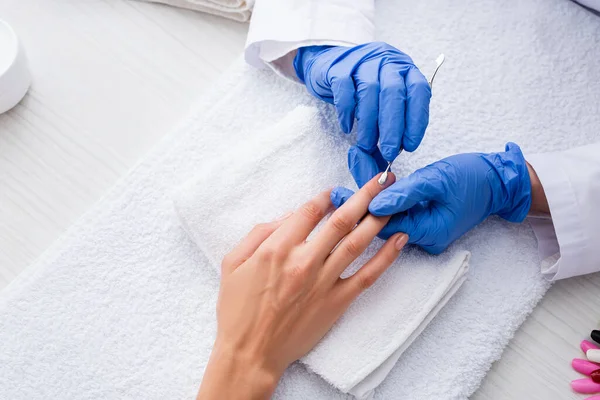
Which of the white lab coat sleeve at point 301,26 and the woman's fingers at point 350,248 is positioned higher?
the white lab coat sleeve at point 301,26

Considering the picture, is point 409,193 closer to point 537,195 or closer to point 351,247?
point 351,247

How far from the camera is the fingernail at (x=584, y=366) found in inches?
37.7

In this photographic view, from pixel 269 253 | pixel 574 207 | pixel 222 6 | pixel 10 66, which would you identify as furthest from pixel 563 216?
pixel 10 66

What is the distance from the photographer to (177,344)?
0.92 m

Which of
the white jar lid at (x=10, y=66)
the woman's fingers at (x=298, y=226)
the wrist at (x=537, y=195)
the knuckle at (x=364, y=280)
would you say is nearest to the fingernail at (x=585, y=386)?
the wrist at (x=537, y=195)

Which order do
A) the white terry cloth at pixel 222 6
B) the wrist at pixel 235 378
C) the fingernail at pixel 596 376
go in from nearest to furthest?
1. the wrist at pixel 235 378
2. the fingernail at pixel 596 376
3. the white terry cloth at pixel 222 6

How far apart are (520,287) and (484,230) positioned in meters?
0.10

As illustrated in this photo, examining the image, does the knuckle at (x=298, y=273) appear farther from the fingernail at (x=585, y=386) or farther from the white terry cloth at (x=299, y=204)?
the fingernail at (x=585, y=386)

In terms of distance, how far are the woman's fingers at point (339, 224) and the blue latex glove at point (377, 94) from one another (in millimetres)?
61

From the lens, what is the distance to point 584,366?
96 centimetres

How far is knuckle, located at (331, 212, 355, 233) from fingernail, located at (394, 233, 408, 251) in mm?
74

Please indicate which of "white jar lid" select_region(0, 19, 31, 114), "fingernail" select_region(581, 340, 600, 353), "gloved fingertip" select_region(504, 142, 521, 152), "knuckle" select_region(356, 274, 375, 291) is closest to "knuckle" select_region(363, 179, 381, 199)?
"knuckle" select_region(356, 274, 375, 291)

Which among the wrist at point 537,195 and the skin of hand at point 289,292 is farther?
the wrist at point 537,195

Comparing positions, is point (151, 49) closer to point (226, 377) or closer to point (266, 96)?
point (266, 96)
